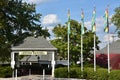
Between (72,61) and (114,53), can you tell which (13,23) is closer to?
(72,61)

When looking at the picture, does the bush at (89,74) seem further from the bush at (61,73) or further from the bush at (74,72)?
the bush at (61,73)

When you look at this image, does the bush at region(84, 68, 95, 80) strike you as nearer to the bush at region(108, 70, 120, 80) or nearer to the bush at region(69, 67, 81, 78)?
the bush at region(69, 67, 81, 78)

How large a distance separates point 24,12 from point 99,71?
29.6m

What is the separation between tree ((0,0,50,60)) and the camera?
2381 inches

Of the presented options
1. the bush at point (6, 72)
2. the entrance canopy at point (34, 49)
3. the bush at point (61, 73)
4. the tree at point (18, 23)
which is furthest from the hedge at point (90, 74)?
the tree at point (18, 23)

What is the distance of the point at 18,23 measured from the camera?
6469 centimetres

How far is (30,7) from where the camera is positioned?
68750 mm

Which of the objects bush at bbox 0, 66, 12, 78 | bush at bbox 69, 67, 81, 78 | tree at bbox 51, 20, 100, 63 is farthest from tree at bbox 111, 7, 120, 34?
bush at bbox 0, 66, 12, 78

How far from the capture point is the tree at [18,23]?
2381 inches

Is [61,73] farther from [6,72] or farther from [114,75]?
[114,75]

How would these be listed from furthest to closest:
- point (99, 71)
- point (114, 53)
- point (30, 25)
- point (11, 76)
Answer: point (30, 25) → point (114, 53) → point (11, 76) → point (99, 71)

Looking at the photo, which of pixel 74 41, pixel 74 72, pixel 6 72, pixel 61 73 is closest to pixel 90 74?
pixel 74 72

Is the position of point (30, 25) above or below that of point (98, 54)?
above

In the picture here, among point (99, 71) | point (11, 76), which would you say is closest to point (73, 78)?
point (99, 71)
